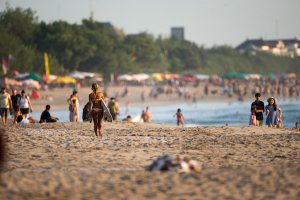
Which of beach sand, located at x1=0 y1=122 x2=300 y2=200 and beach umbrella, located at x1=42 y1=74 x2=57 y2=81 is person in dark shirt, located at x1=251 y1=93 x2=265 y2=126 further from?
beach umbrella, located at x1=42 y1=74 x2=57 y2=81

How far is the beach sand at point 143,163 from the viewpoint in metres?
10.1

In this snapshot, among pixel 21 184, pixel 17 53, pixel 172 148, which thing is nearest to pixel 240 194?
pixel 21 184

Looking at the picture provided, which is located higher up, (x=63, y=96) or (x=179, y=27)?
(x=179, y=27)

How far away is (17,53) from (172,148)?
57.3m

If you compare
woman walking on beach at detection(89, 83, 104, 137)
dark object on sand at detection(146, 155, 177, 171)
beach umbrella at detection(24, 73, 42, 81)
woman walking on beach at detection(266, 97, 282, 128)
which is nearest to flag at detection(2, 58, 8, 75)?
beach umbrella at detection(24, 73, 42, 81)

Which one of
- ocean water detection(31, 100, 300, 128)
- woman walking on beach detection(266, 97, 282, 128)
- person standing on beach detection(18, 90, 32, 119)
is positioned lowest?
ocean water detection(31, 100, 300, 128)

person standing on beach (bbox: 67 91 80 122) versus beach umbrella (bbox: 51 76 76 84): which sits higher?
beach umbrella (bbox: 51 76 76 84)

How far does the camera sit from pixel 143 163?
1359cm

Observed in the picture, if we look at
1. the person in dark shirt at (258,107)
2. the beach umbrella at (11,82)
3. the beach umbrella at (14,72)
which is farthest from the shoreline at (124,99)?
the person in dark shirt at (258,107)

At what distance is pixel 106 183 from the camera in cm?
1074

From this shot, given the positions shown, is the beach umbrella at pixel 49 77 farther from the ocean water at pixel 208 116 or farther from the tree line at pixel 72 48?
the ocean water at pixel 208 116

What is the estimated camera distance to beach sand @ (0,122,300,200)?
1010 cm

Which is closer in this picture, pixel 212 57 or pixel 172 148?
pixel 172 148

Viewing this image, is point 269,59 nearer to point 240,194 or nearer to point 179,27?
point 179,27
